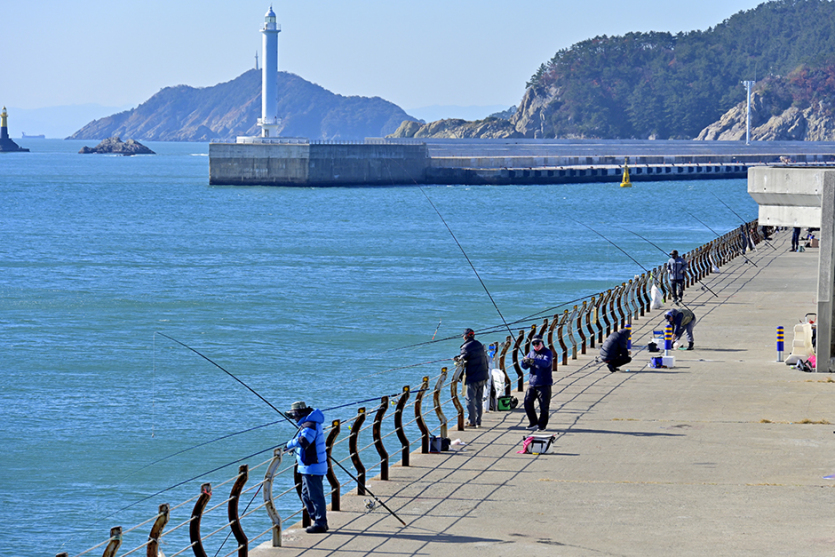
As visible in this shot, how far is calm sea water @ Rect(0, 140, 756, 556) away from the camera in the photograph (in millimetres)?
20203

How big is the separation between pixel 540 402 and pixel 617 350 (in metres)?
5.57

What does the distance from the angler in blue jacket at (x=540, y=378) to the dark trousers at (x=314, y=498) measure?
4640 millimetres

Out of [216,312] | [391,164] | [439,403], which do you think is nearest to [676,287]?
[439,403]

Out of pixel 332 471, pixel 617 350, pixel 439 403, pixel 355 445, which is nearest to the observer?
pixel 332 471

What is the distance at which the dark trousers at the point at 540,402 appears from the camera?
50.5ft

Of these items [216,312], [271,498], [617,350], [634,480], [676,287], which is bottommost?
[216,312]

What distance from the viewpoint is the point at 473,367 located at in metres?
15.8

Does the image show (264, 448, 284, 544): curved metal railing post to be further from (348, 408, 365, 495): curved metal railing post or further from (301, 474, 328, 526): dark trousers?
(348, 408, 365, 495): curved metal railing post

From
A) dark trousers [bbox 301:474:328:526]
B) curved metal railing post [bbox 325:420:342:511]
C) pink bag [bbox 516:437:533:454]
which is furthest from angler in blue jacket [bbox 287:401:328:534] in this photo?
pink bag [bbox 516:437:533:454]

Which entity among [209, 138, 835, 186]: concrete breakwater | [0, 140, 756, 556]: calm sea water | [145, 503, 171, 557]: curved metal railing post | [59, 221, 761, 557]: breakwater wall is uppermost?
[209, 138, 835, 186]: concrete breakwater

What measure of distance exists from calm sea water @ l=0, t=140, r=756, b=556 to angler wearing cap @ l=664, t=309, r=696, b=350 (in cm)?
672

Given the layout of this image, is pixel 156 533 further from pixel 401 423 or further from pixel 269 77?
pixel 269 77

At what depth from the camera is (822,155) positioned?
16575 centimetres

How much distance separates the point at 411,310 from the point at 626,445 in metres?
25.1
